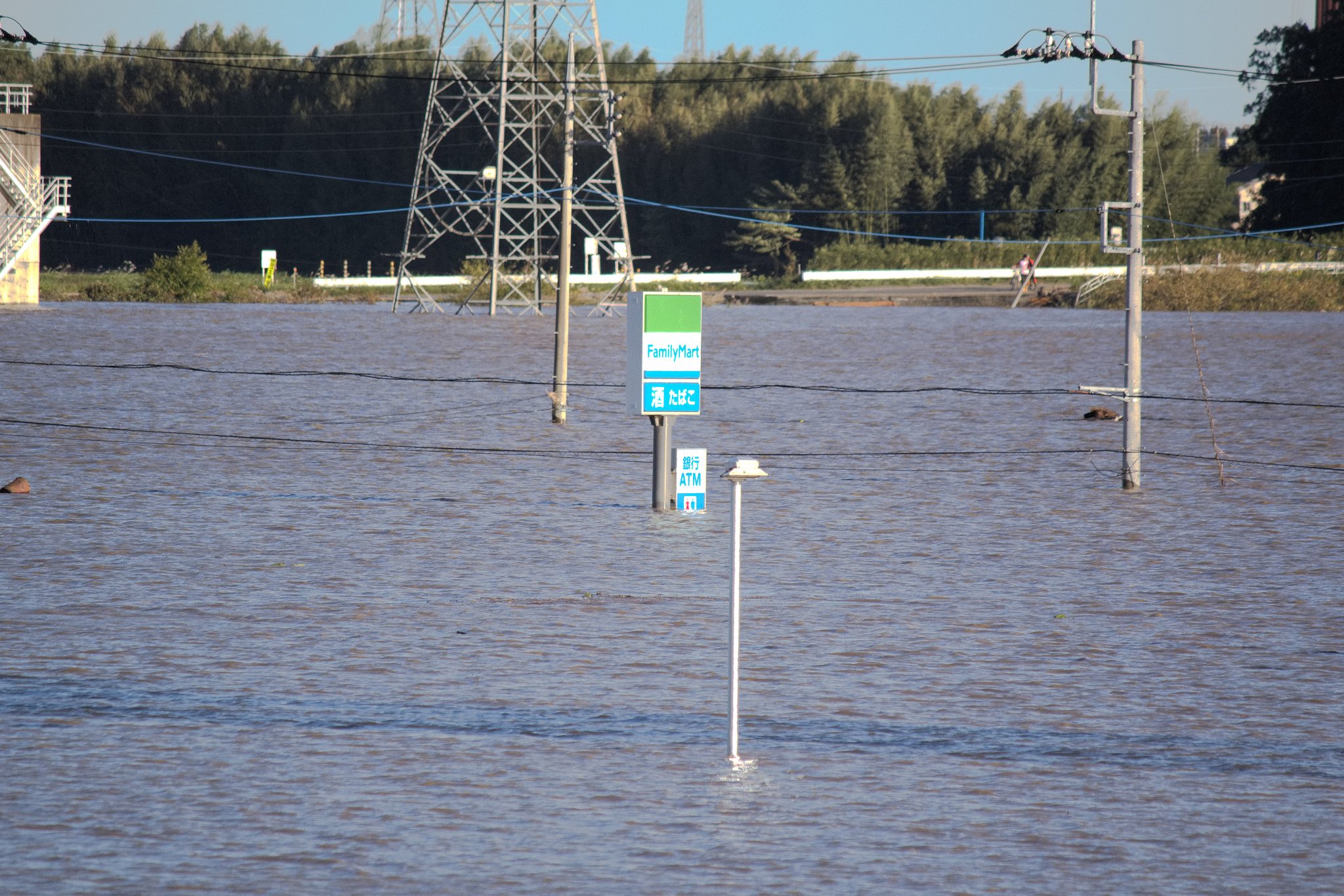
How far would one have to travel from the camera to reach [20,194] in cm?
5588

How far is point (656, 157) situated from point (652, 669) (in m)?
93.7

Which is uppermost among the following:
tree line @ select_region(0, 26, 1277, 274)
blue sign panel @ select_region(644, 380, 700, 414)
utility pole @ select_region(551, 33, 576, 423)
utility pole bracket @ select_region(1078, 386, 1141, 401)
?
tree line @ select_region(0, 26, 1277, 274)

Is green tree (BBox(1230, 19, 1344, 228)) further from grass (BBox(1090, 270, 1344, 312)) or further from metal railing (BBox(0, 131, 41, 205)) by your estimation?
metal railing (BBox(0, 131, 41, 205))

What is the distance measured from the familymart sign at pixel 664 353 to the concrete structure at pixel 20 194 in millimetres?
42786

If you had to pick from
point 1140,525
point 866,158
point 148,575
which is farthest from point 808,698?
point 866,158

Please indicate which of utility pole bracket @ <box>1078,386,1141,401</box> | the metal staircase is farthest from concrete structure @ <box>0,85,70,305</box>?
utility pole bracket @ <box>1078,386,1141,401</box>

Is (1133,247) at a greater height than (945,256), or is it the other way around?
(945,256)

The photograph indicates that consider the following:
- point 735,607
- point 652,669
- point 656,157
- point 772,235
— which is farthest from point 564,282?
point 656,157

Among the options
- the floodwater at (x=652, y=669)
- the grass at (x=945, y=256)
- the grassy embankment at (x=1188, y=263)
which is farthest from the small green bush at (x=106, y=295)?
the floodwater at (x=652, y=669)

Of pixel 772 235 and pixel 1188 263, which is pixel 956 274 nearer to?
pixel 1188 263

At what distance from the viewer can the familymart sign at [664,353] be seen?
15.8 metres

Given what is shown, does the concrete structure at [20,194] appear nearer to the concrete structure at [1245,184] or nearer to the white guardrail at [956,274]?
the white guardrail at [956,274]

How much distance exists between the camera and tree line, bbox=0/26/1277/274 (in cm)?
9388

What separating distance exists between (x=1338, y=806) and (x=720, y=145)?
Answer: 93.6 metres
